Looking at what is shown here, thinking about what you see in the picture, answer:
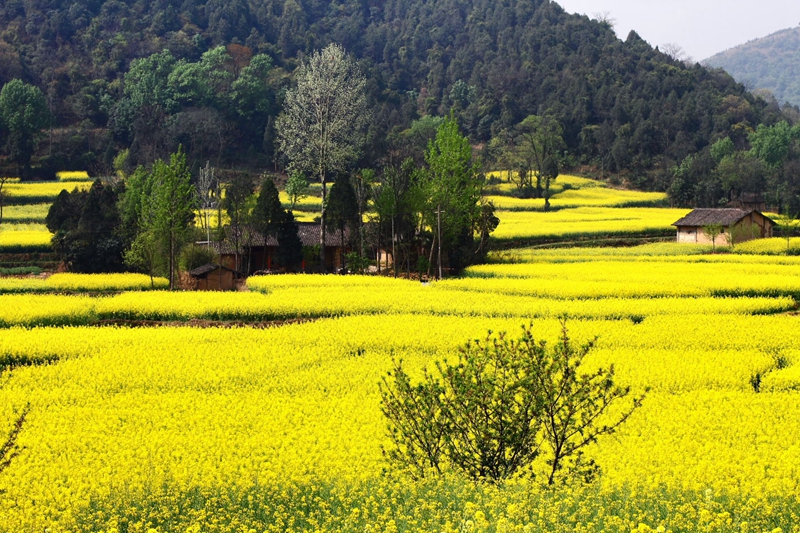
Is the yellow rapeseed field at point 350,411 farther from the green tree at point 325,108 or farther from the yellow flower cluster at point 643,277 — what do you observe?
the green tree at point 325,108

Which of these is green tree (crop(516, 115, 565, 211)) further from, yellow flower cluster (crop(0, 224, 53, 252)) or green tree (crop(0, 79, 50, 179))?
green tree (crop(0, 79, 50, 179))

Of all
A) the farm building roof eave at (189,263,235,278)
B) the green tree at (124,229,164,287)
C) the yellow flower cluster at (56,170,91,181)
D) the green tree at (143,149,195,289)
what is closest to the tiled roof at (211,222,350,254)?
the green tree at (124,229,164,287)

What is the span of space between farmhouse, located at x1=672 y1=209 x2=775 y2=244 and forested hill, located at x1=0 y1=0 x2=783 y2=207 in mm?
47696

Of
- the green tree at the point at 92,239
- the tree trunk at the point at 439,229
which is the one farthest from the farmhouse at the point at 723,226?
the green tree at the point at 92,239

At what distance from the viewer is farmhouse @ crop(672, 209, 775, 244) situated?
192ft

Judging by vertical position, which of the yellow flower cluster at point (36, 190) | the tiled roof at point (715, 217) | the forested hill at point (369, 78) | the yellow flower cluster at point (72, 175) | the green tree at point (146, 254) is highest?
the forested hill at point (369, 78)

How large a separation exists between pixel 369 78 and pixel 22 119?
57.9 m

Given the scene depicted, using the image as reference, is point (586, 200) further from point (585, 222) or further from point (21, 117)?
point (21, 117)

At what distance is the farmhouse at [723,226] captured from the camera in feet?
192

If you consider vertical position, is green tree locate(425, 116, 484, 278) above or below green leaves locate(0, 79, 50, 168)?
below

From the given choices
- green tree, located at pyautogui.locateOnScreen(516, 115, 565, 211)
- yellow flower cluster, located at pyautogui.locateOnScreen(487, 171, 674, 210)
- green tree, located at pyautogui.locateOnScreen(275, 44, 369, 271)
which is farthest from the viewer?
green tree, located at pyautogui.locateOnScreen(516, 115, 565, 211)

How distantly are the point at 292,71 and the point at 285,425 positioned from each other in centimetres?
12671

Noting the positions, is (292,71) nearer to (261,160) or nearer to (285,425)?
(261,160)

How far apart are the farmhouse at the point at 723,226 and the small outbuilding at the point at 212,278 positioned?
32.2m
